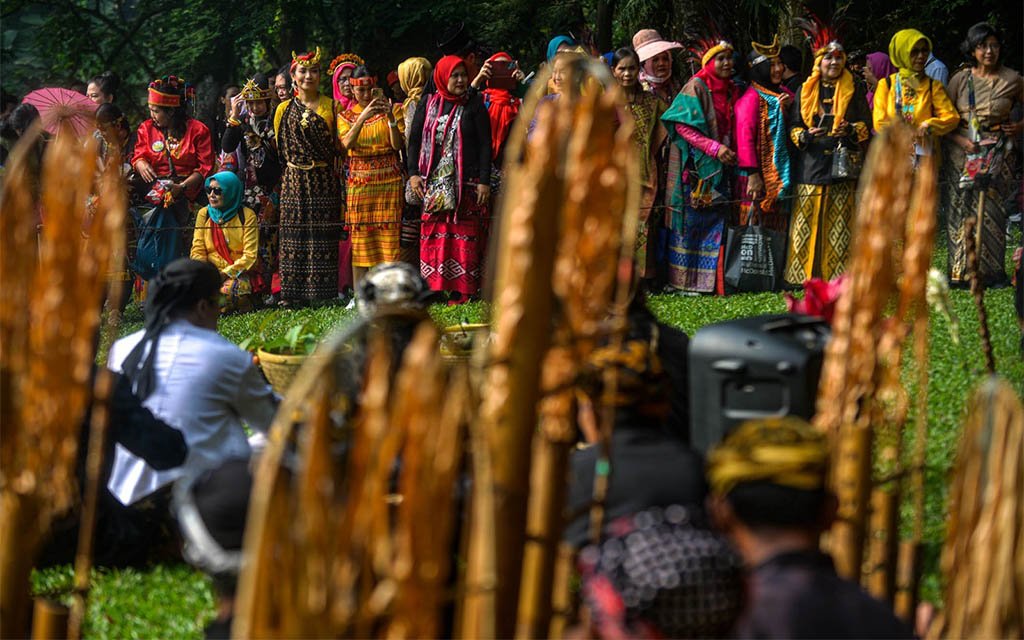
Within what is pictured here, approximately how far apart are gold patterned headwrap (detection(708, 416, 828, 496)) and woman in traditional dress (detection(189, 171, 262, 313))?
27.2ft

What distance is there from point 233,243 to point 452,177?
1747 millimetres

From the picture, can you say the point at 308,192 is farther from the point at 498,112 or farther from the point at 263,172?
the point at 498,112

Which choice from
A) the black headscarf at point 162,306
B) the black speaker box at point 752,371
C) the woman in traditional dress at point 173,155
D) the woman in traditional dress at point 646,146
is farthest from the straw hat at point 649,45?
the black headscarf at point 162,306

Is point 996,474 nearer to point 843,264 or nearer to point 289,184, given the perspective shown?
point 843,264

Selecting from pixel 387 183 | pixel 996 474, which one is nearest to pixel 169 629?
pixel 996 474

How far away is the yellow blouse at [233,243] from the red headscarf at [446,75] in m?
1.75

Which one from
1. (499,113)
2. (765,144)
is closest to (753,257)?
(765,144)

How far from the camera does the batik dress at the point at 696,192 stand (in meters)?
10.7

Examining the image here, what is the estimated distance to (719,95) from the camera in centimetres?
1085

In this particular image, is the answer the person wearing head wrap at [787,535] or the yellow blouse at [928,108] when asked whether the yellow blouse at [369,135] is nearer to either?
the yellow blouse at [928,108]

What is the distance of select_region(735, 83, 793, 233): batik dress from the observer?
10766 millimetres

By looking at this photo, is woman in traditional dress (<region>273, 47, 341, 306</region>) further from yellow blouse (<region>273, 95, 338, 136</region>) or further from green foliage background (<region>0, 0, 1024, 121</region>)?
green foliage background (<region>0, 0, 1024, 121</region>)

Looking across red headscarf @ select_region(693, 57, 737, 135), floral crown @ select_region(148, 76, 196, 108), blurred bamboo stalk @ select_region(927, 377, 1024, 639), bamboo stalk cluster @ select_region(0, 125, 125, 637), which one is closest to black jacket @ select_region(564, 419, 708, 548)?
blurred bamboo stalk @ select_region(927, 377, 1024, 639)

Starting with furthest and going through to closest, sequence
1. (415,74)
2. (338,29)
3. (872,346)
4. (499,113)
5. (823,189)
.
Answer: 1. (338,29)
2. (415,74)
3. (499,113)
4. (823,189)
5. (872,346)
